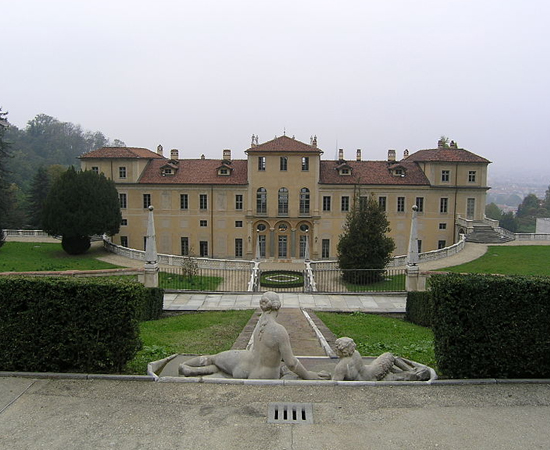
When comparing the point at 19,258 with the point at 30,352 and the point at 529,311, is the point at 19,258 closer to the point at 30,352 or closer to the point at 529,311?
the point at 30,352

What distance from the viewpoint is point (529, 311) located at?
320 inches

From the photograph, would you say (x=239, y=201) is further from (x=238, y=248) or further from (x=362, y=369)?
(x=362, y=369)

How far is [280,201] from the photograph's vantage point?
42031 millimetres

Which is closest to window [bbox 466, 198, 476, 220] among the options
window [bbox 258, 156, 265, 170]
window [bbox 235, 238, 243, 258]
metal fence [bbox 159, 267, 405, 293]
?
window [bbox 258, 156, 265, 170]

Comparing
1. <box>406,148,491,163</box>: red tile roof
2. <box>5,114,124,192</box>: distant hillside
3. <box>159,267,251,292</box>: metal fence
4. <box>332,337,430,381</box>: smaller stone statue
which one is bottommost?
<box>159,267,251,292</box>: metal fence

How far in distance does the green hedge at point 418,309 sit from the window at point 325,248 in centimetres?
2393

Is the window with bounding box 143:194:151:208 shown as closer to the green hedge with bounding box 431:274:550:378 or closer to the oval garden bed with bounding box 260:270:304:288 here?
the oval garden bed with bounding box 260:270:304:288

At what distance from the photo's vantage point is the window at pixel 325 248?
42.1 meters

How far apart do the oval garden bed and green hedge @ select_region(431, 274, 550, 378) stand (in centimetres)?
1763

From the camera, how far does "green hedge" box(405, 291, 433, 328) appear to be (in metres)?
16.0

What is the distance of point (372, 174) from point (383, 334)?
3074 centimetres

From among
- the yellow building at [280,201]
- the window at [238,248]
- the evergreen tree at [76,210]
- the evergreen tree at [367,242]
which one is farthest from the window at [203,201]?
the evergreen tree at [367,242]

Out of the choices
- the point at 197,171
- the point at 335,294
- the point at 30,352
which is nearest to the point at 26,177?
the point at 197,171

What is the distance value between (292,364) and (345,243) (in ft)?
66.6
